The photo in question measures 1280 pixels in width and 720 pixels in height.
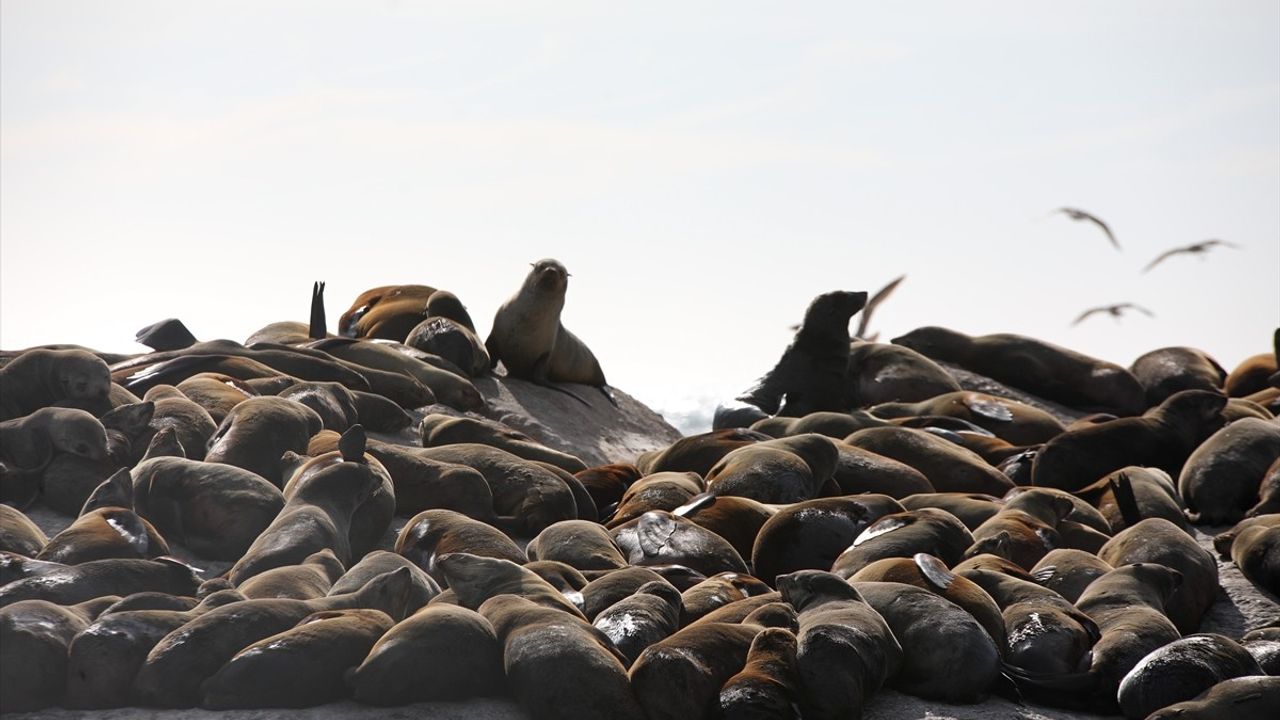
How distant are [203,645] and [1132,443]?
7.81m

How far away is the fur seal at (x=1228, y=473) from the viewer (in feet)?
30.1

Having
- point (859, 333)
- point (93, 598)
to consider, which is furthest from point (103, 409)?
point (859, 333)

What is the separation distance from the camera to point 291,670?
16.3ft

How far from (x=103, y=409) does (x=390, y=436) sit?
213 cm

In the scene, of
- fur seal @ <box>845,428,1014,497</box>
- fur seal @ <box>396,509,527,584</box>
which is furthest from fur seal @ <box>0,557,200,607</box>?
fur seal @ <box>845,428,1014,497</box>

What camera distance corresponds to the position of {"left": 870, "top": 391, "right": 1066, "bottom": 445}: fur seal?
12469 millimetres

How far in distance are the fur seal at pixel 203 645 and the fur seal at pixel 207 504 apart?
1.58 m

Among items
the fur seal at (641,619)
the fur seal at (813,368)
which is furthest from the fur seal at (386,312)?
the fur seal at (641,619)

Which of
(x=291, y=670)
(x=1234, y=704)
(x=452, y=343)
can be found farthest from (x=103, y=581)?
(x=452, y=343)

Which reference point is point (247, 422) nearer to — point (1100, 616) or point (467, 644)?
point (467, 644)

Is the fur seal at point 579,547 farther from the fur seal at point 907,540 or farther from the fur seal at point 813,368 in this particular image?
the fur seal at point 813,368

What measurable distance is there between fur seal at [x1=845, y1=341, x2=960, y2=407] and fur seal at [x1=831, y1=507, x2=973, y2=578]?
699 cm

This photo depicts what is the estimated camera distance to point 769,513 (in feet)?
26.1

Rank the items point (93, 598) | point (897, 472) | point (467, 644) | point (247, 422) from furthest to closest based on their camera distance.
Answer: point (897, 472) → point (247, 422) → point (93, 598) → point (467, 644)
